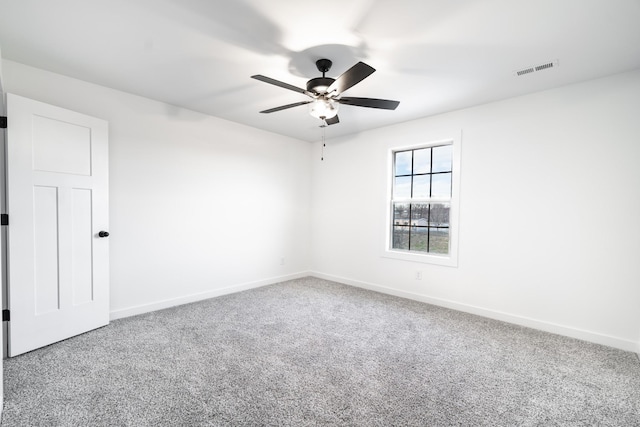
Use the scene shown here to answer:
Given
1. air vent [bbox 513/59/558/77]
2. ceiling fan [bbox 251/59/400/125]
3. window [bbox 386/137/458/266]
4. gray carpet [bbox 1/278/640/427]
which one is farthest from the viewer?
window [bbox 386/137/458/266]

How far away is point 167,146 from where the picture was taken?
11.4 feet

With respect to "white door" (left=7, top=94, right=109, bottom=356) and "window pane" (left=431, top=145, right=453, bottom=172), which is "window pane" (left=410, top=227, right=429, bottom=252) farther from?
"white door" (left=7, top=94, right=109, bottom=356)

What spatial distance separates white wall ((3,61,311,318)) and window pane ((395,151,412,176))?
180 cm

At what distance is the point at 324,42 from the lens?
216 centimetres

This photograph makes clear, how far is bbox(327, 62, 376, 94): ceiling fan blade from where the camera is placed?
6.26 feet

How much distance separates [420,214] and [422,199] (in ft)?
0.75

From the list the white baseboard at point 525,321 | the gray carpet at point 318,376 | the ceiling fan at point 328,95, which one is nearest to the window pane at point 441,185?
the white baseboard at point 525,321

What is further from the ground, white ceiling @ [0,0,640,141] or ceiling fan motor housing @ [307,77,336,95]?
white ceiling @ [0,0,640,141]

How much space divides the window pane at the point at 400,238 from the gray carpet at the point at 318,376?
50.7 inches

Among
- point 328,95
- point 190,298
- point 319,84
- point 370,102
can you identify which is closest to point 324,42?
point 319,84

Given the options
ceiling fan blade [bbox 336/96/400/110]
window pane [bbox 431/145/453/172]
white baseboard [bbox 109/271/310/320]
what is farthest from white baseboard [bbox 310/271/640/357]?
ceiling fan blade [bbox 336/96/400/110]

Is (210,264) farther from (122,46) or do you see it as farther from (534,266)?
(534,266)

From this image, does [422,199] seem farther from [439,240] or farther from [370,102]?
[370,102]

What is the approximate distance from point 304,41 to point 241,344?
263 centimetres
